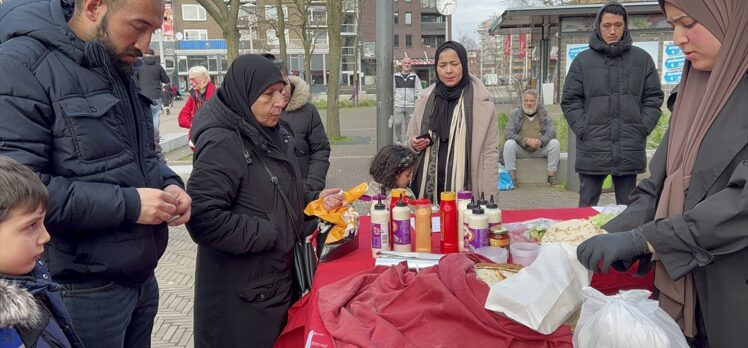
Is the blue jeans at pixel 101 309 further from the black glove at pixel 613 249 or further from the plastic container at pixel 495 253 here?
the black glove at pixel 613 249

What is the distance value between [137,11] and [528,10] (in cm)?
900

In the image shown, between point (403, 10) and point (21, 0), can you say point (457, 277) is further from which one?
point (403, 10)

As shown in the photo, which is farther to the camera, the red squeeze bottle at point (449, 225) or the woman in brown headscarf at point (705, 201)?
the red squeeze bottle at point (449, 225)

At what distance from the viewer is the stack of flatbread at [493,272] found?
198cm

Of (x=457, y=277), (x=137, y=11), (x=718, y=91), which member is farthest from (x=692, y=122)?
(x=137, y=11)

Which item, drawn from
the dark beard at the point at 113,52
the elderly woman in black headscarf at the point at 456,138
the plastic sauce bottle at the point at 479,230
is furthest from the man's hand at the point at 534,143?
the dark beard at the point at 113,52

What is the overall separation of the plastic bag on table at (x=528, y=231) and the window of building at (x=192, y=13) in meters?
61.7

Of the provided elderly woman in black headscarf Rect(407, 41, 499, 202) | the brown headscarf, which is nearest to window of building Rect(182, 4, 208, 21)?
elderly woman in black headscarf Rect(407, 41, 499, 202)

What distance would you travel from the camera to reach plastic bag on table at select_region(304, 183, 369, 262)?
2668mm

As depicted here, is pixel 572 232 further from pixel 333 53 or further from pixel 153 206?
pixel 333 53

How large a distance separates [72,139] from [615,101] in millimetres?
4117

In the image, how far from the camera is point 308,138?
4961mm

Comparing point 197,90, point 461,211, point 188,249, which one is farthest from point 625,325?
point 197,90

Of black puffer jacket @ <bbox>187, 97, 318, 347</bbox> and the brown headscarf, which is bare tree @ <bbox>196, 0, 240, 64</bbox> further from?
the brown headscarf
